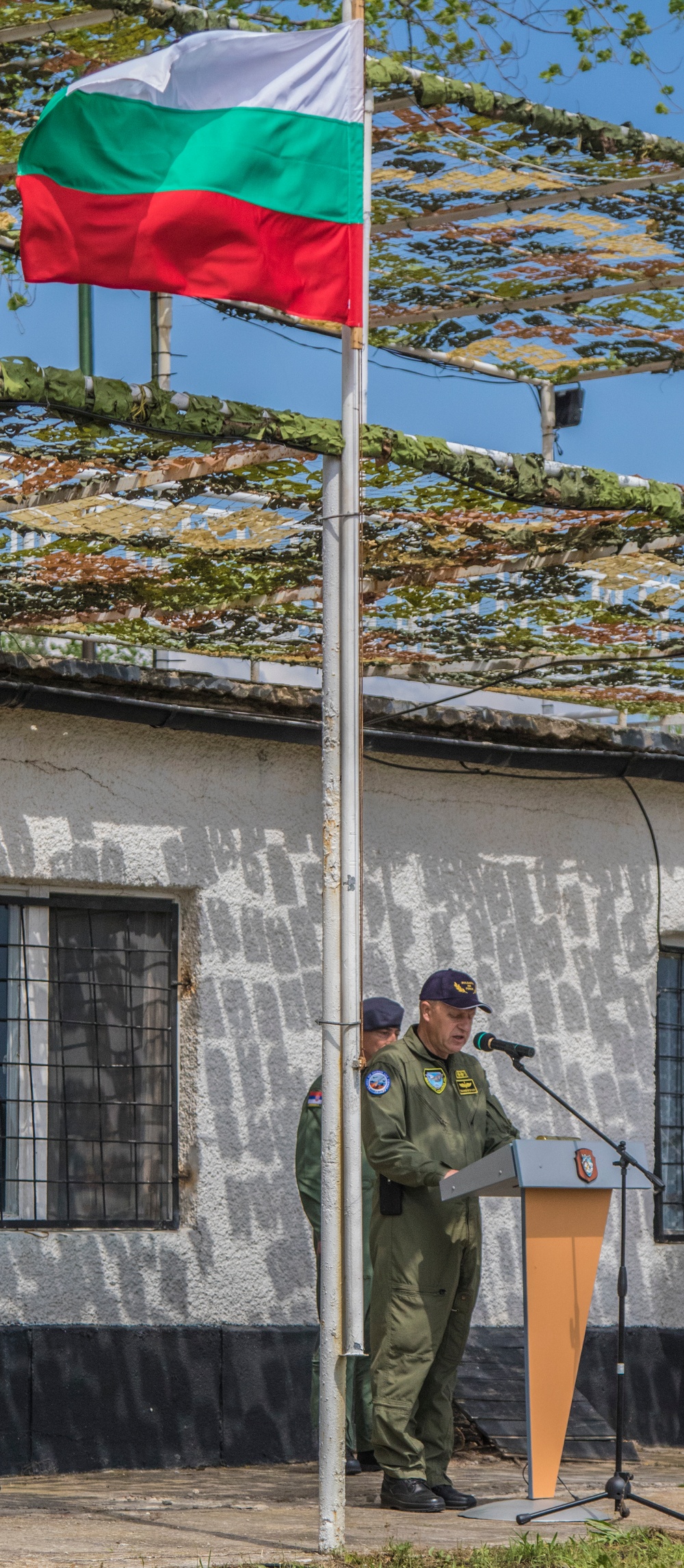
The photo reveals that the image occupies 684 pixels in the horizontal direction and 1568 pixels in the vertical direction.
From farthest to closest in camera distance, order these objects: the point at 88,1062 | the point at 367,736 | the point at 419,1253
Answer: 1. the point at 367,736
2. the point at 88,1062
3. the point at 419,1253

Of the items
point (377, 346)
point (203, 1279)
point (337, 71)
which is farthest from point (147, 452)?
point (203, 1279)

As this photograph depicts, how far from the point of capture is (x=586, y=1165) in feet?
20.1

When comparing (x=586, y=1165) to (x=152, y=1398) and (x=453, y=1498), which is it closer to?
(x=453, y=1498)

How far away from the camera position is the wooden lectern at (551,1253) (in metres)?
5.95

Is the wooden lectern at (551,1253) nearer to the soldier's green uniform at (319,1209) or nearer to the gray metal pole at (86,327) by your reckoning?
the soldier's green uniform at (319,1209)

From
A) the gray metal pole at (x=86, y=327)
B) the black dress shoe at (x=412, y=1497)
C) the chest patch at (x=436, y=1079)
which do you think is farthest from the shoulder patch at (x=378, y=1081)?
the gray metal pole at (x=86, y=327)

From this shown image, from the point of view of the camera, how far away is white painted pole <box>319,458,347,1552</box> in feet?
18.1

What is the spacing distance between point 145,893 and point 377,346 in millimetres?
2995

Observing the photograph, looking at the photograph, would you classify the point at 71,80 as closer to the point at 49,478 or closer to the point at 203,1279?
the point at 49,478

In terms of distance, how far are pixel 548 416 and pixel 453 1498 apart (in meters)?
5.20

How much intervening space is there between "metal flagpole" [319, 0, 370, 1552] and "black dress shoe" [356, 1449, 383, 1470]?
6.28 ft

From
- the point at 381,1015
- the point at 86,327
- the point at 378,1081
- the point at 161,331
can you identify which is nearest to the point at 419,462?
the point at 161,331

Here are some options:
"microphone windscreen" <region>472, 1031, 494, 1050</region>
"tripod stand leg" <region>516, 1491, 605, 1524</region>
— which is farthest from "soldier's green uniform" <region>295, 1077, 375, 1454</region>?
"tripod stand leg" <region>516, 1491, 605, 1524</region>

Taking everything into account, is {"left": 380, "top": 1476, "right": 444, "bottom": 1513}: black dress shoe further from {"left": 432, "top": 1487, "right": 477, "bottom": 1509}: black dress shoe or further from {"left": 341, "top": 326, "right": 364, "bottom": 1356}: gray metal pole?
{"left": 341, "top": 326, "right": 364, "bottom": 1356}: gray metal pole
